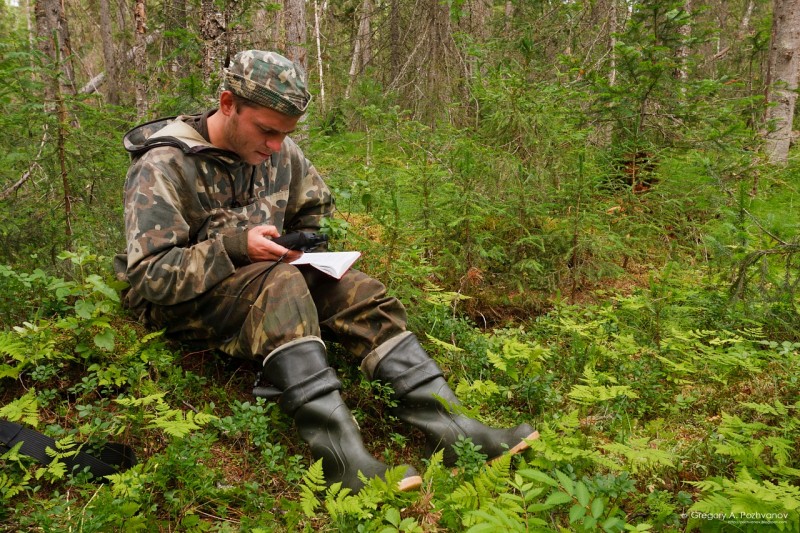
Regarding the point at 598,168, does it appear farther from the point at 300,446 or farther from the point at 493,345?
the point at 300,446

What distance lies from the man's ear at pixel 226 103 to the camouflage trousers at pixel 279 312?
0.88m

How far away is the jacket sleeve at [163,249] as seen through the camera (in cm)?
278

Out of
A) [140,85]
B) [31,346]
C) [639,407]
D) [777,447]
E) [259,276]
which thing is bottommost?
[639,407]

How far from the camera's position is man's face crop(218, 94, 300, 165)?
117 inches

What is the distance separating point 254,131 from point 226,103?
0.21 m

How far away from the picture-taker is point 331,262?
299cm

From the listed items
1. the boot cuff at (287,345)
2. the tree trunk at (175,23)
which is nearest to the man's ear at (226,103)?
the boot cuff at (287,345)

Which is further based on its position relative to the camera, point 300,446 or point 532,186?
point 532,186

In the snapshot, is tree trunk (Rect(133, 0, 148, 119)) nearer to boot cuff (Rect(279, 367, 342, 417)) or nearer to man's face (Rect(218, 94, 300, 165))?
man's face (Rect(218, 94, 300, 165))

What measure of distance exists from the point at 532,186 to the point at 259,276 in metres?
3.39

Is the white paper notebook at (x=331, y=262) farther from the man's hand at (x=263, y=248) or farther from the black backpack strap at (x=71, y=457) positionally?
the black backpack strap at (x=71, y=457)

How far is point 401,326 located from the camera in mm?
3039

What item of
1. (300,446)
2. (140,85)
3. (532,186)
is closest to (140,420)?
(300,446)

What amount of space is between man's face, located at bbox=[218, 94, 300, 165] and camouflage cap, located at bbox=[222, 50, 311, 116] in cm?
6
